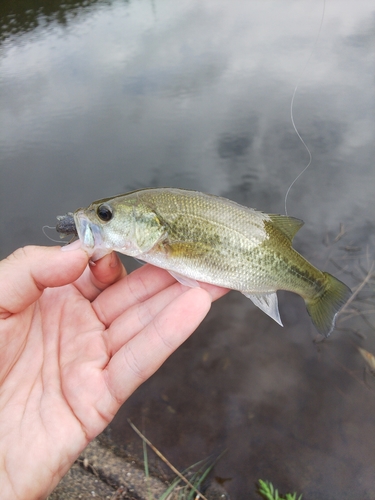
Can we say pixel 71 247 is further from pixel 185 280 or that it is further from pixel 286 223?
pixel 286 223

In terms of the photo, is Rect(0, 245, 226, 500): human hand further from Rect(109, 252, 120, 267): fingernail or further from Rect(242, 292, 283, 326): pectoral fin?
Rect(242, 292, 283, 326): pectoral fin

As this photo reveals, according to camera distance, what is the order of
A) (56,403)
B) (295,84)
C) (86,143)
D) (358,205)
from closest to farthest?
(56,403) < (358,205) < (86,143) < (295,84)

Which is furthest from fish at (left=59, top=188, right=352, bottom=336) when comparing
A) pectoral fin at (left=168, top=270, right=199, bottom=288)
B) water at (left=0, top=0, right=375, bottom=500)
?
water at (left=0, top=0, right=375, bottom=500)

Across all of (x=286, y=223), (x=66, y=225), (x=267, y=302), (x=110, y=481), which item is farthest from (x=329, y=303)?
(x=110, y=481)

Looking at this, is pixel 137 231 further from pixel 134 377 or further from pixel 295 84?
pixel 295 84

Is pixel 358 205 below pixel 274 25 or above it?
below

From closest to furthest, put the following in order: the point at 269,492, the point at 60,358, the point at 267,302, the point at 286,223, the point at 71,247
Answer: the point at 71,247
the point at 60,358
the point at 286,223
the point at 267,302
the point at 269,492

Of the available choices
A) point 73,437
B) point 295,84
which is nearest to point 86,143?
point 295,84
